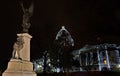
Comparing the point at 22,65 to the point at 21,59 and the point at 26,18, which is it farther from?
the point at 26,18

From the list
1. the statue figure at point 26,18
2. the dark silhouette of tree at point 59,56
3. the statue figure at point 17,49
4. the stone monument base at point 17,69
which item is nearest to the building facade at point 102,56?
the dark silhouette of tree at point 59,56

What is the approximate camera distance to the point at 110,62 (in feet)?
178

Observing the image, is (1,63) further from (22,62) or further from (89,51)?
(89,51)

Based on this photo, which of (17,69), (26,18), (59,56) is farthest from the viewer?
(59,56)

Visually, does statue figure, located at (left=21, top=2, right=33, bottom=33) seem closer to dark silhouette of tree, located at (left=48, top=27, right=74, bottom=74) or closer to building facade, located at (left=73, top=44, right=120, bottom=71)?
dark silhouette of tree, located at (left=48, top=27, right=74, bottom=74)

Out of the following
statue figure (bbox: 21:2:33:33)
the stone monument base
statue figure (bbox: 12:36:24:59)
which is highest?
statue figure (bbox: 21:2:33:33)

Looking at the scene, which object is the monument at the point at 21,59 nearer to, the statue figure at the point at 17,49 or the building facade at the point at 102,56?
the statue figure at the point at 17,49

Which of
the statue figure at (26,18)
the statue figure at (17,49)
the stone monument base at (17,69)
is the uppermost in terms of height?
the statue figure at (26,18)

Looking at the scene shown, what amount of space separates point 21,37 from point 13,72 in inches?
122

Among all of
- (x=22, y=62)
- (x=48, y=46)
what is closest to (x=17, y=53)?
(x=22, y=62)

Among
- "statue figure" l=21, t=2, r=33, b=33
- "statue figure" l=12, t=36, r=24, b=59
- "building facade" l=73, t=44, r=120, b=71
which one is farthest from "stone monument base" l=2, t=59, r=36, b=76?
"building facade" l=73, t=44, r=120, b=71

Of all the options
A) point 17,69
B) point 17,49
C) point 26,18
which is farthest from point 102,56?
point 17,69

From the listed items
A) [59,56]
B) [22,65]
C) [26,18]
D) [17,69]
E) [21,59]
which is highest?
[26,18]

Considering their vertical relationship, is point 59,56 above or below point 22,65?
above
